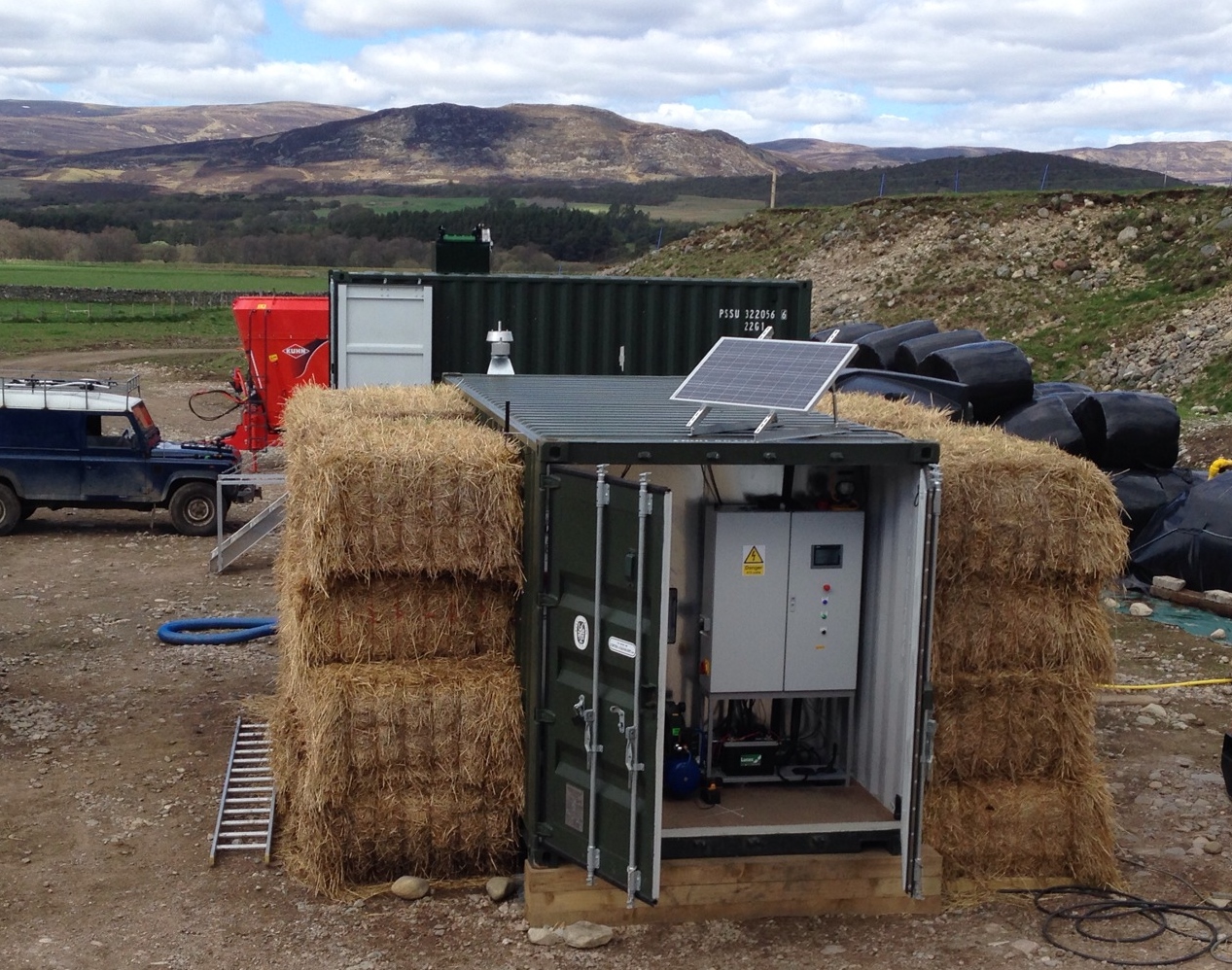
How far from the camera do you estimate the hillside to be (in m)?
28.9

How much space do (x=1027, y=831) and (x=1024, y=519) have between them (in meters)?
1.89

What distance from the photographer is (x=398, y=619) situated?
7.80 meters

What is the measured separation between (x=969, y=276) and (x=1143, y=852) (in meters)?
31.6

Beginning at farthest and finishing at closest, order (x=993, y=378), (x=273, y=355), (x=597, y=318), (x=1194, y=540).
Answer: (x=273, y=355)
(x=993, y=378)
(x=597, y=318)
(x=1194, y=540)

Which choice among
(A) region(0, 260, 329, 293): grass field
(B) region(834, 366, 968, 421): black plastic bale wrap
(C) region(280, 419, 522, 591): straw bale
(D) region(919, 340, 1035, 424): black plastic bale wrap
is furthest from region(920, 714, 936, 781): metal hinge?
(A) region(0, 260, 329, 293): grass field

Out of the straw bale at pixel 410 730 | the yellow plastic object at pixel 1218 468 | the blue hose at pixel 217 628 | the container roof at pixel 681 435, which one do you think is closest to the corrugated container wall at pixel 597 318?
the blue hose at pixel 217 628

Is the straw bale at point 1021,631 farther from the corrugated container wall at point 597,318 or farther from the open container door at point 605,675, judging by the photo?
the corrugated container wall at point 597,318

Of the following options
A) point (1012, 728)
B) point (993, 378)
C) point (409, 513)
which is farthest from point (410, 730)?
point (993, 378)

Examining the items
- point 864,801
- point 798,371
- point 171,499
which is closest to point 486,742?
point 864,801

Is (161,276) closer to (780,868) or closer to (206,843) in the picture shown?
(206,843)

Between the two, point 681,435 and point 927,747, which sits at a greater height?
point 681,435

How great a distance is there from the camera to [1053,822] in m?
8.09

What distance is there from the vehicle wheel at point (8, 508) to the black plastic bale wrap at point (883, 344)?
38.1 ft

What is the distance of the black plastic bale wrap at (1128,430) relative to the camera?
16062 millimetres
